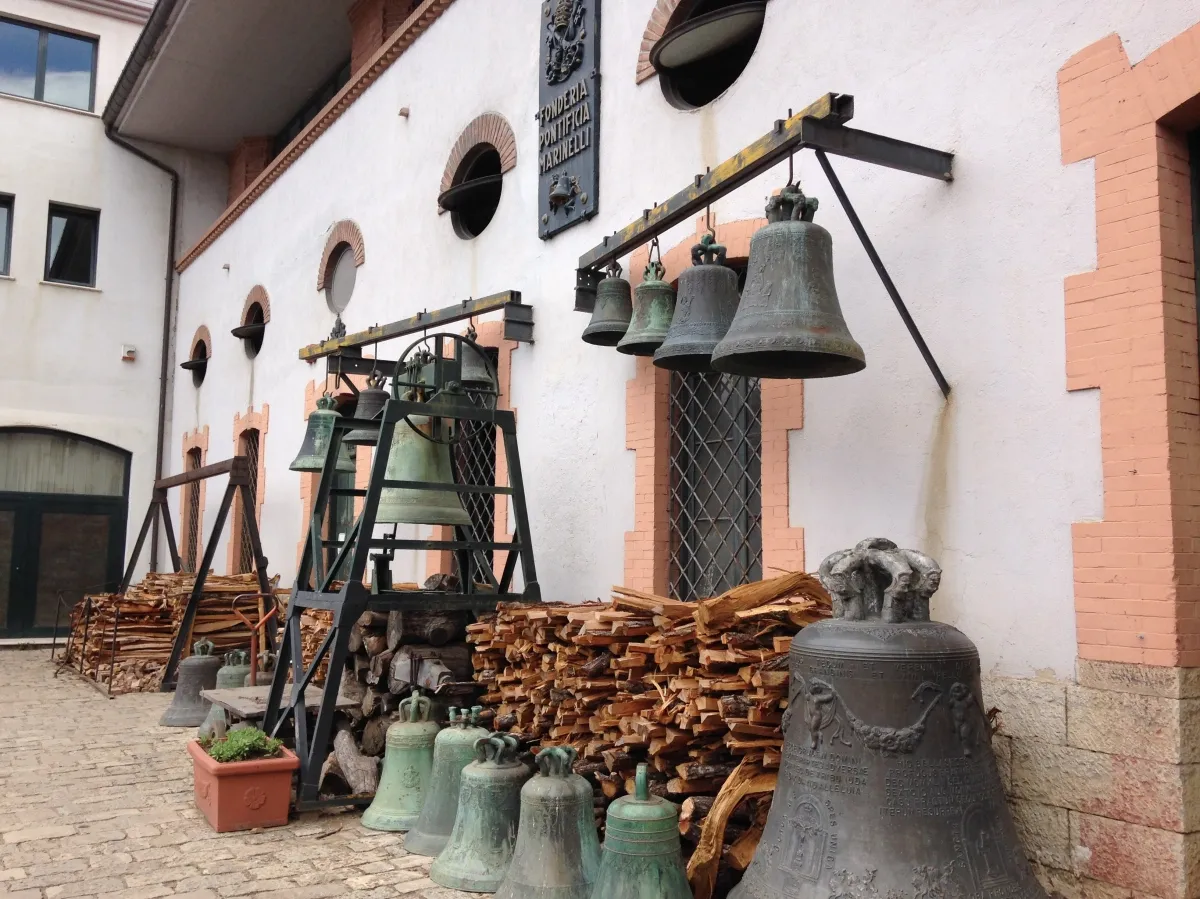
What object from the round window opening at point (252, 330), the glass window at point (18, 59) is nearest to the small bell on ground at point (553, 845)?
the round window opening at point (252, 330)

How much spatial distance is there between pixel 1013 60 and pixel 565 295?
367 centimetres

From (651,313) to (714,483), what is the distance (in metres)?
1.20

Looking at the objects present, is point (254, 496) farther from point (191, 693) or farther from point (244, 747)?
point (244, 747)

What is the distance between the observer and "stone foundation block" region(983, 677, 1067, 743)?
13.3ft

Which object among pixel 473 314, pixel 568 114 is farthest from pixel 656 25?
pixel 473 314

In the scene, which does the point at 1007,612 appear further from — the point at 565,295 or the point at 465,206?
the point at 465,206

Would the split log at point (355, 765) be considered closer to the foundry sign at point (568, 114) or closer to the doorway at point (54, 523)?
the foundry sign at point (568, 114)

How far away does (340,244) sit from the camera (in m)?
11.6

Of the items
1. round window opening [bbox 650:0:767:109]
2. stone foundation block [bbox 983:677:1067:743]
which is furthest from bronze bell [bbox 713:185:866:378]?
round window opening [bbox 650:0:767:109]

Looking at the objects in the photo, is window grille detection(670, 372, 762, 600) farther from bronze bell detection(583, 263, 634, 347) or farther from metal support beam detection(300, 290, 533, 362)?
metal support beam detection(300, 290, 533, 362)

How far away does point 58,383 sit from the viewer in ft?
56.2

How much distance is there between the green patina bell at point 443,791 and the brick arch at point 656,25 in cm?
429

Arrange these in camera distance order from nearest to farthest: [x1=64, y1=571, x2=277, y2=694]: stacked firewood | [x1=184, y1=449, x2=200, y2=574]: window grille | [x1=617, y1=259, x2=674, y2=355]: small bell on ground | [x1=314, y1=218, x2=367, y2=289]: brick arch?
[x1=617, y1=259, x2=674, y2=355]: small bell on ground < [x1=314, y1=218, x2=367, y2=289]: brick arch < [x1=64, y1=571, x2=277, y2=694]: stacked firewood < [x1=184, y1=449, x2=200, y2=574]: window grille

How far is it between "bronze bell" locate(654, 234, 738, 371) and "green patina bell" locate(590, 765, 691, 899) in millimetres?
1987
